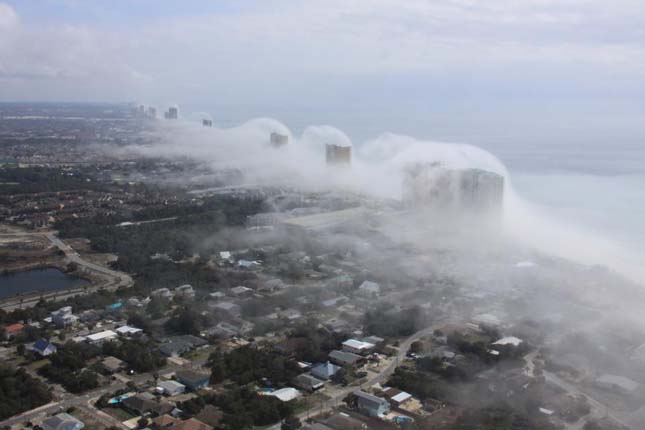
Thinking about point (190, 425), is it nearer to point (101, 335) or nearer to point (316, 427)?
point (316, 427)

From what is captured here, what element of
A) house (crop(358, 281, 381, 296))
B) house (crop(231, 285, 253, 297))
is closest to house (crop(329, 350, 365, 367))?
house (crop(358, 281, 381, 296))

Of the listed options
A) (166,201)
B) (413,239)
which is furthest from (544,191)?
(166,201)

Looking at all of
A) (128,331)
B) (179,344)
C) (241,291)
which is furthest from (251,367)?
(241,291)

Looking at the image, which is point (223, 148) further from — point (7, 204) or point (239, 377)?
point (239, 377)

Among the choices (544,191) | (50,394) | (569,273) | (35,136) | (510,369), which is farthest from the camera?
(35,136)

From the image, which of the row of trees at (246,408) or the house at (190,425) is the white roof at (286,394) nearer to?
the row of trees at (246,408)

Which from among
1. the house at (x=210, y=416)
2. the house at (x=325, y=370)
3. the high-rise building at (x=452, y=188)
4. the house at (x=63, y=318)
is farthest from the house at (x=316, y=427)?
the high-rise building at (x=452, y=188)
